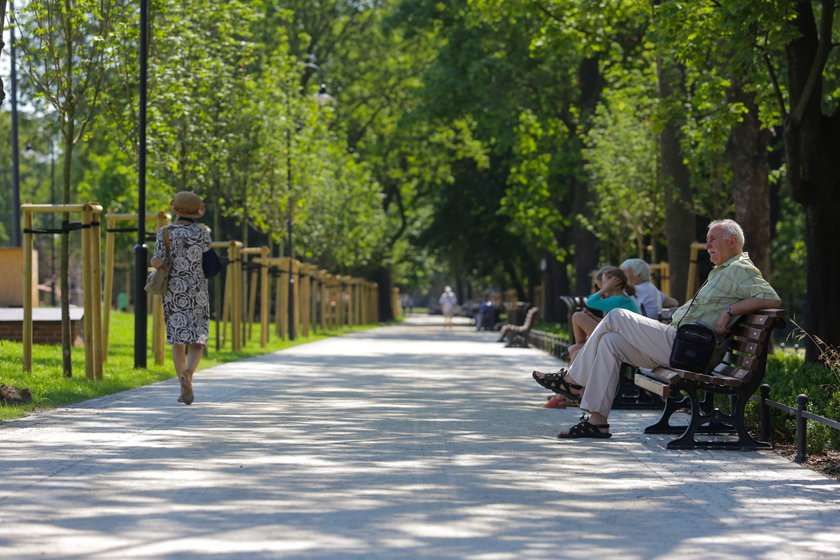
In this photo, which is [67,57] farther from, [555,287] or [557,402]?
[555,287]

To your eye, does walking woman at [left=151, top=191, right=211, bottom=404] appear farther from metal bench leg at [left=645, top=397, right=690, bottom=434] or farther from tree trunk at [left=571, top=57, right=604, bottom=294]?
tree trunk at [left=571, top=57, right=604, bottom=294]

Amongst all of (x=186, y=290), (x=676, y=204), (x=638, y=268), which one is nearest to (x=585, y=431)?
(x=638, y=268)

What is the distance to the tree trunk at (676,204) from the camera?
23.0 metres

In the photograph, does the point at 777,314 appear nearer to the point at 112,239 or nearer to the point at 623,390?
the point at 623,390

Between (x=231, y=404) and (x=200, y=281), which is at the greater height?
(x=200, y=281)

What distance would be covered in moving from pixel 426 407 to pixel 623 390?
210 centimetres

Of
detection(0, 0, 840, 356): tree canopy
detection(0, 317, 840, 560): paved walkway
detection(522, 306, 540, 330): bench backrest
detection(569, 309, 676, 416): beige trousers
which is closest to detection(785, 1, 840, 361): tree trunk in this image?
detection(0, 0, 840, 356): tree canopy

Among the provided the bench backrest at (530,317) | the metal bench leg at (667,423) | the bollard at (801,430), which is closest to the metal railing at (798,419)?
the bollard at (801,430)

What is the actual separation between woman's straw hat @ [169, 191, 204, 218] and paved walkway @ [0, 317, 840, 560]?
1.84 metres

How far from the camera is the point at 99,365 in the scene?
14695mm

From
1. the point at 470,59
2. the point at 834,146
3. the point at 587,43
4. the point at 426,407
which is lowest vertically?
the point at 426,407

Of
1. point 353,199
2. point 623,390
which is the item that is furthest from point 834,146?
point 353,199

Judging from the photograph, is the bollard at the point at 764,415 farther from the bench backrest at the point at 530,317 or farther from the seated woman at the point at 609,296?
the bench backrest at the point at 530,317

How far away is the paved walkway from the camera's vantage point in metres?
5.82
